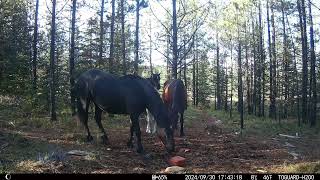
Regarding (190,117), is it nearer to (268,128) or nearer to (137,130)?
(268,128)

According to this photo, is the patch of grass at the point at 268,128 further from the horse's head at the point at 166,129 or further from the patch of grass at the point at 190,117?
the horse's head at the point at 166,129

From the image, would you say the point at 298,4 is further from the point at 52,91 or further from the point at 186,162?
the point at 186,162

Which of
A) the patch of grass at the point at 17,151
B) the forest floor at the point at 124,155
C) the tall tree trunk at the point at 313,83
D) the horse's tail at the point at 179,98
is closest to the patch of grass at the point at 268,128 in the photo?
the tall tree trunk at the point at 313,83

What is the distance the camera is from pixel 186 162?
9.62 m

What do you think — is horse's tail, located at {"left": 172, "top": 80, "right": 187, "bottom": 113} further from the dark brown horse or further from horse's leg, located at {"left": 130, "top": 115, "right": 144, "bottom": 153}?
horse's leg, located at {"left": 130, "top": 115, "right": 144, "bottom": 153}

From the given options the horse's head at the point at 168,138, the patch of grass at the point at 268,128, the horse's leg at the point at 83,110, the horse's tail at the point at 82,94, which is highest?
the horse's tail at the point at 82,94

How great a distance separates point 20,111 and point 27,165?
40.8 feet

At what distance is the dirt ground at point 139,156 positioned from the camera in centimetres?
828

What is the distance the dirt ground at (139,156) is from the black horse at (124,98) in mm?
640

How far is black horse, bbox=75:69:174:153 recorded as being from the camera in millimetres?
10719

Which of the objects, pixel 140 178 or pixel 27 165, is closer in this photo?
pixel 140 178

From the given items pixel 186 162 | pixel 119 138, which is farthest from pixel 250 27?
pixel 186 162

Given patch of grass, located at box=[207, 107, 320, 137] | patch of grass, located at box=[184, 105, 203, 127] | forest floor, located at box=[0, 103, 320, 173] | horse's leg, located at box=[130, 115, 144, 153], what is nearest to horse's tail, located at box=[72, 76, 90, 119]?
forest floor, located at box=[0, 103, 320, 173]

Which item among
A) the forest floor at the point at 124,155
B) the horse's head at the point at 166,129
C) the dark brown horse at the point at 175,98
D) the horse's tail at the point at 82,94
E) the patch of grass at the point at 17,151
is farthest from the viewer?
the dark brown horse at the point at 175,98
